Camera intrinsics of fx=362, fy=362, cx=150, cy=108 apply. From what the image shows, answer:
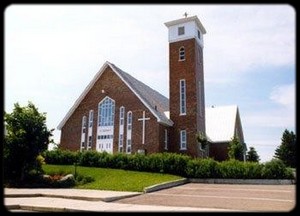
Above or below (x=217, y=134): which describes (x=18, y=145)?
below

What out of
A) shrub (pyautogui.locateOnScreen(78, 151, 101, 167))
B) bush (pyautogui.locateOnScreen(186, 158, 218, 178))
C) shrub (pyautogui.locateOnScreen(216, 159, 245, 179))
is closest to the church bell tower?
bush (pyautogui.locateOnScreen(186, 158, 218, 178))

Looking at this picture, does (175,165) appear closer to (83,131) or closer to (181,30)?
(83,131)

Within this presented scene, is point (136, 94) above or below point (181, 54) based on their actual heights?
below

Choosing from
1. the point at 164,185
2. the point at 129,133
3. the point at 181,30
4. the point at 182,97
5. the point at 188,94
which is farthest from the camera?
the point at 181,30

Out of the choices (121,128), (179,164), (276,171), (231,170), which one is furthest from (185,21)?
(276,171)

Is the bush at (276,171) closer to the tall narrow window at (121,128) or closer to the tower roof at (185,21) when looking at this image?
the tall narrow window at (121,128)

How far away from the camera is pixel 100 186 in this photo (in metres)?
18.6

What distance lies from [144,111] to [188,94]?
4.22 meters

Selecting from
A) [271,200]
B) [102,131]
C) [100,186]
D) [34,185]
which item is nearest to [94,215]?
[271,200]

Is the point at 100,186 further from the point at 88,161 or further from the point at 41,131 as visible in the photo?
the point at 88,161

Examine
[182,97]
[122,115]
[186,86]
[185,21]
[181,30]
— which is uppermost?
[185,21]

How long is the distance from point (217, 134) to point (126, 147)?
11995mm

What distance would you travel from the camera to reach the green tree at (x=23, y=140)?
19.5m

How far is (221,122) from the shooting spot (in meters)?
40.8
